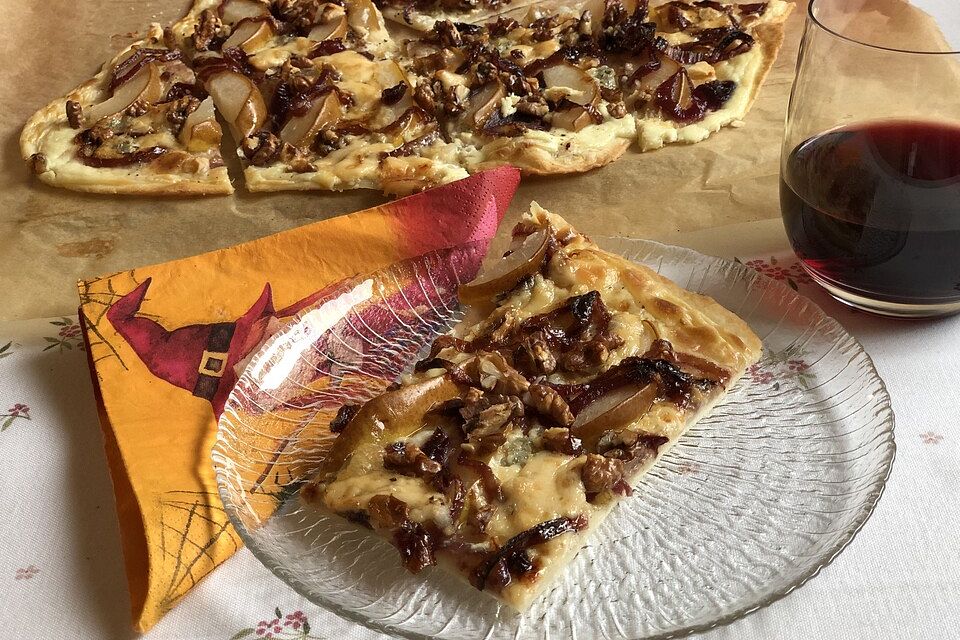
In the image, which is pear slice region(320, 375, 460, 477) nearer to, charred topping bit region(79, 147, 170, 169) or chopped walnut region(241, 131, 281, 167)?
chopped walnut region(241, 131, 281, 167)

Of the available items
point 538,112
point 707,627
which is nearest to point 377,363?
point 707,627

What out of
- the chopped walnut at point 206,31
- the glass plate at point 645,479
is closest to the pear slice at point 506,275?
the glass plate at point 645,479

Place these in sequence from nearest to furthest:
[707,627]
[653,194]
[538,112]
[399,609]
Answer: [707,627]
[399,609]
[653,194]
[538,112]

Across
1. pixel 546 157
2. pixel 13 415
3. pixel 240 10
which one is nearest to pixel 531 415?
pixel 13 415

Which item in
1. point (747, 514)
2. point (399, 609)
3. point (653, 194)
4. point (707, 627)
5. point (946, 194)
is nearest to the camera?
point (707, 627)

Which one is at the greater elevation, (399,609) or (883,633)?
(399,609)

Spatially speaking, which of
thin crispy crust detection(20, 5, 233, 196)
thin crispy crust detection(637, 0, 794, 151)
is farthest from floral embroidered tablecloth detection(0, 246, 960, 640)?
thin crispy crust detection(637, 0, 794, 151)

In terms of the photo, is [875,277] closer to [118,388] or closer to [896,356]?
[896,356]
